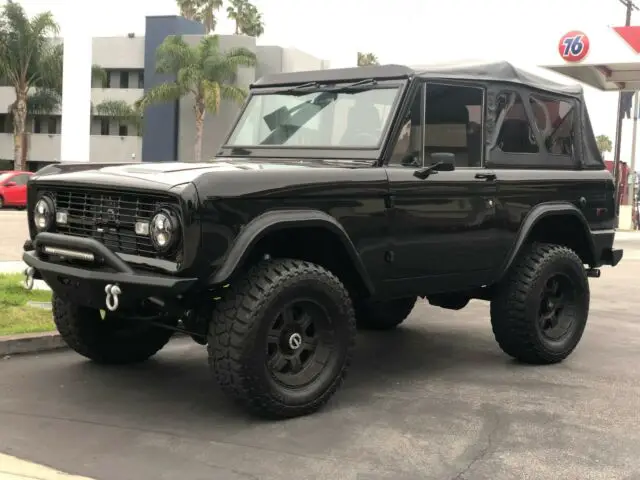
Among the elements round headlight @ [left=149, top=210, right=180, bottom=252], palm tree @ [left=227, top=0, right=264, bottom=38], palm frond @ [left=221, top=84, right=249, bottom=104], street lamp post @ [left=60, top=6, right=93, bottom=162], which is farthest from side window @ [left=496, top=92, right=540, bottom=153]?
palm tree @ [left=227, top=0, right=264, bottom=38]

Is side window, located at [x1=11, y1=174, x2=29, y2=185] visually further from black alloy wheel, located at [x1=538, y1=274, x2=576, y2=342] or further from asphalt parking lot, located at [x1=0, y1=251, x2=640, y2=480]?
black alloy wheel, located at [x1=538, y1=274, x2=576, y2=342]

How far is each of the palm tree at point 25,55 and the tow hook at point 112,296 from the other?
117 feet

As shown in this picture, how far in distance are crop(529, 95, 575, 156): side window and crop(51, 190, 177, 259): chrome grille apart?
10.8ft

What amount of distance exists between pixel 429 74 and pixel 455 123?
40cm

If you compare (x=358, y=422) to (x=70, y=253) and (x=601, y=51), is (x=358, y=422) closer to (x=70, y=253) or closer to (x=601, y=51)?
(x=70, y=253)

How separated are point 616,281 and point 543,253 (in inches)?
272

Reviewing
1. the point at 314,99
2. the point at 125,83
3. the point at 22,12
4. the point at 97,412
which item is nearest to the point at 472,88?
the point at 314,99

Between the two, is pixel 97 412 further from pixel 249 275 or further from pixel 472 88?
pixel 472 88

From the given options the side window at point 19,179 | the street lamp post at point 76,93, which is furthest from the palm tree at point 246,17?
the street lamp post at point 76,93

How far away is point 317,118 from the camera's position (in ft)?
17.7

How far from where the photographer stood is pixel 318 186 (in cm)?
450

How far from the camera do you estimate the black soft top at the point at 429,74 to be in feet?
17.2

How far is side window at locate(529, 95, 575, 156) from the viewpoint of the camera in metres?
6.12

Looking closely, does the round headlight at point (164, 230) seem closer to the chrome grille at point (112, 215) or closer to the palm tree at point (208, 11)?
the chrome grille at point (112, 215)
